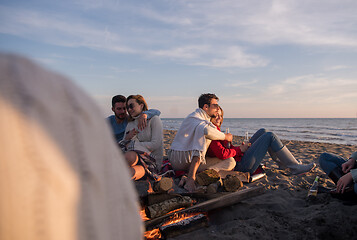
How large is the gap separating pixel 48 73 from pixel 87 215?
30 cm

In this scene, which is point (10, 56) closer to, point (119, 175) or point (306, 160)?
point (119, 175)

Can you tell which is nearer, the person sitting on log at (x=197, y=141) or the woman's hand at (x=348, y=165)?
the woman's hand at (x=348, y=165)

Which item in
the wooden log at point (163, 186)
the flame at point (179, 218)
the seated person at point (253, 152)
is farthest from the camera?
the seated person at point (253, 152)

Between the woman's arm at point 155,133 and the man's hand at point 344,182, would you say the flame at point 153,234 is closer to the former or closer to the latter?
the woman's arm at point 155,133

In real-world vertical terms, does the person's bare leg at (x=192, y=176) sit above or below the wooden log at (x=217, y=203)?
above

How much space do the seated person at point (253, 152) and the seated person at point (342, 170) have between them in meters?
0.94

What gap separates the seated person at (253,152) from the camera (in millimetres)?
3969

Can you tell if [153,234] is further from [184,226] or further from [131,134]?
[131,134]

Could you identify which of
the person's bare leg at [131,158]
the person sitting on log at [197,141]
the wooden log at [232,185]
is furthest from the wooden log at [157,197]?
the wooden log at [232,185]

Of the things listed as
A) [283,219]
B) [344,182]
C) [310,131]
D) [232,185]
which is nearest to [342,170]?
[344,182]

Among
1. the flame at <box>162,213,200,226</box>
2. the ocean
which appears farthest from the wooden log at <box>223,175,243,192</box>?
the ocean

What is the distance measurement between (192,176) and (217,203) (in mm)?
709

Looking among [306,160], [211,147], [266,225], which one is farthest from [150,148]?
[306,160]

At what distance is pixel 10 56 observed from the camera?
0.45 m
